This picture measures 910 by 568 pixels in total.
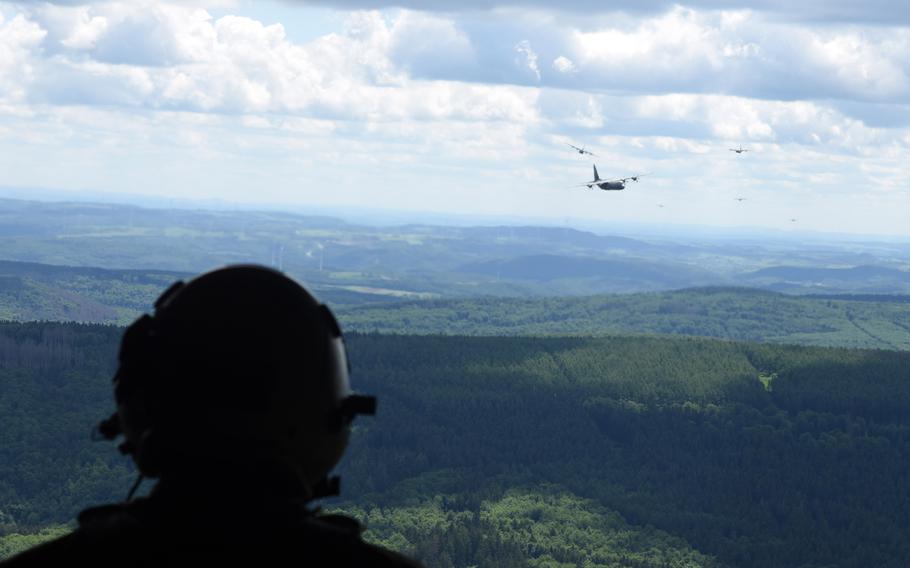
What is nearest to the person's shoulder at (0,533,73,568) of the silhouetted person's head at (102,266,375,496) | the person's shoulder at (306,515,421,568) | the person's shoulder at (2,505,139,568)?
the person's shoulder at (2,505,139,568)

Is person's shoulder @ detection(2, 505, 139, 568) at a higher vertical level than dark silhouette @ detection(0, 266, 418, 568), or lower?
lower

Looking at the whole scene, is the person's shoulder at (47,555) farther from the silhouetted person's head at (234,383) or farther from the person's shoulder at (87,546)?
the silhouetted person's head at (234,383)

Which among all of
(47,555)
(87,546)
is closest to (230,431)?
(87,546)

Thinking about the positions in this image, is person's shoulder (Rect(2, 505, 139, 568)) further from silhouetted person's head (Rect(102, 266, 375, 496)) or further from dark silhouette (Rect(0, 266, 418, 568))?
silhouetted person's head (Rect(102, 266, 375, 496))

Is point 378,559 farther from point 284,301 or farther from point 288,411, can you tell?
point 284,301

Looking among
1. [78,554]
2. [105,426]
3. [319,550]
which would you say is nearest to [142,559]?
[78,554]

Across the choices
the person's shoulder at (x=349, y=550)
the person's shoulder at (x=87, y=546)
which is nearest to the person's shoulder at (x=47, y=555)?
the person's shoulder at (x=87, y=546)

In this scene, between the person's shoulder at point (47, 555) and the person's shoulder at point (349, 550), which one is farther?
the person's shoulder at point (349, 550)

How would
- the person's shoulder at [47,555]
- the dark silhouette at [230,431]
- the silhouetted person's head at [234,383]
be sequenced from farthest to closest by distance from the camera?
the silhouetted person's head at [234,383]
the dark silhouette at [230,431]
the person's shoulder at [47,555]

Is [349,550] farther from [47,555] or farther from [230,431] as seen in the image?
[47,555]
